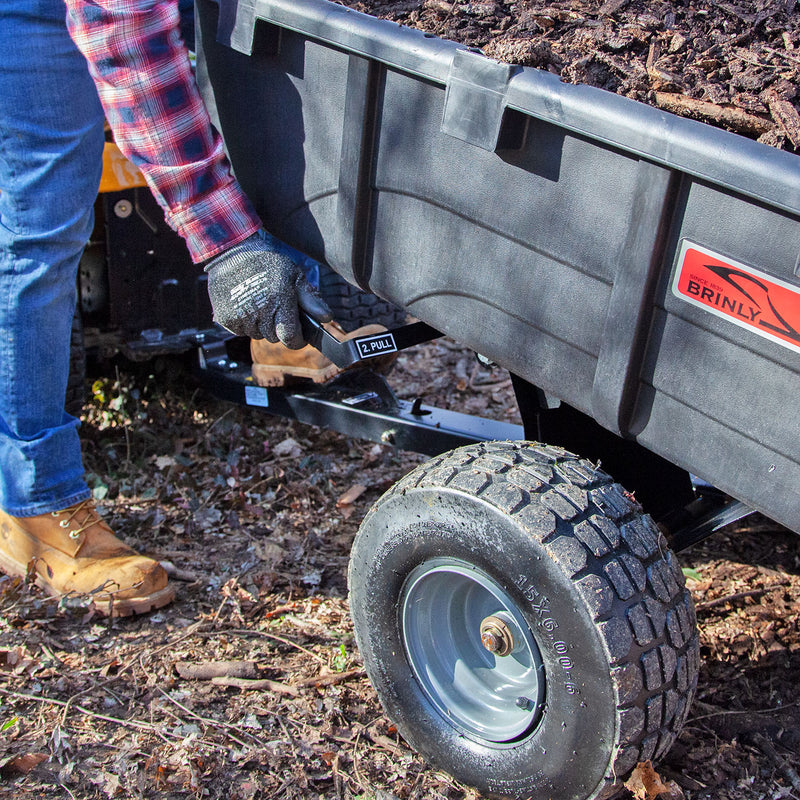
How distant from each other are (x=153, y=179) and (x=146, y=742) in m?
1.40

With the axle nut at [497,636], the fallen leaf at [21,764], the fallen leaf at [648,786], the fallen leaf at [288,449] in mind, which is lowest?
the fallen leaf at [288,449]

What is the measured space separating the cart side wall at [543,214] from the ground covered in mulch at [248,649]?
3.26 ft

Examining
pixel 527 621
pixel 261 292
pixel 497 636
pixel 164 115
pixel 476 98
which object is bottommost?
pixel 497 636

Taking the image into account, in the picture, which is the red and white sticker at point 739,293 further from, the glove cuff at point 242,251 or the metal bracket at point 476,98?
the glove cuff at point 242,251

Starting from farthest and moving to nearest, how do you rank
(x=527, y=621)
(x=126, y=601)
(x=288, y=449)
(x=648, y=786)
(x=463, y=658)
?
(x=288, y=449) < (x=126, y=601) < (x=463, y=658) < (x=648, y=786) < (x=527, y=621)

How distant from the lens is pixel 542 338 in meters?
1.89

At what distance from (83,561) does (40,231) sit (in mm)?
1035

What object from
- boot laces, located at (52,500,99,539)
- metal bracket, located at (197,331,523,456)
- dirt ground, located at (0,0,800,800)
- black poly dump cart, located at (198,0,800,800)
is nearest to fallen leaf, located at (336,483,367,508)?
dirt ground, located at (0,0,800,800)

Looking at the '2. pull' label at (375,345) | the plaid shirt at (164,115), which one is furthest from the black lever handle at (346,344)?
the plaid shirt at (164,115)

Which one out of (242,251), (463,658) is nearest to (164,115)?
(242,251)

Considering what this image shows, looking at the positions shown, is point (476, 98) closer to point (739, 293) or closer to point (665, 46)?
point (665, 46)

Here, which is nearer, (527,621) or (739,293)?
(739,293)

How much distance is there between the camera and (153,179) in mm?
2279

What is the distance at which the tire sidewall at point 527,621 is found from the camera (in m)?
1.80
